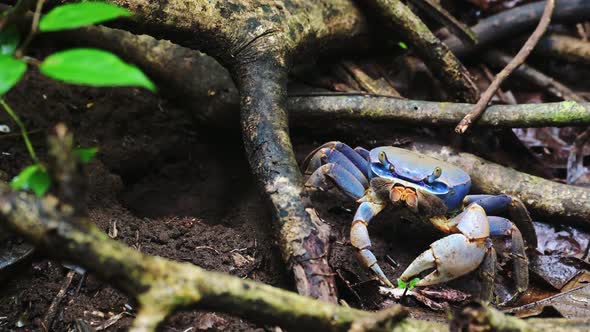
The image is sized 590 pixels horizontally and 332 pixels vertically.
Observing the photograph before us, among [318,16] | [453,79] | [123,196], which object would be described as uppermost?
[318,16]

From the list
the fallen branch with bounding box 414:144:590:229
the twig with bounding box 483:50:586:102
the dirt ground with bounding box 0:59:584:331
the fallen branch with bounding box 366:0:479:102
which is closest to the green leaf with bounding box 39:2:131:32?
the dirt ground with bounding box 0:59:584:331

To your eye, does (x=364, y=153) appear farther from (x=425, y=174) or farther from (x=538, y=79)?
(x=538, y=79)

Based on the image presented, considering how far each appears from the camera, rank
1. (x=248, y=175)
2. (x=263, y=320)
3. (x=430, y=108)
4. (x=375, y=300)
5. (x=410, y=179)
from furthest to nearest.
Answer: (x=248, y=175) < (x=430, y=108) < (x=410, y=179) < (x=375, y=300) < (x=263, y=320)

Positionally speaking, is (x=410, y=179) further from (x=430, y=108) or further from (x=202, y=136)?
(x=202, y=136)

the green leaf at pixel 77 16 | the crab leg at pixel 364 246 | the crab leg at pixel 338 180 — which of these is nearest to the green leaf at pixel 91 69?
the green leaf at pixel 77 16

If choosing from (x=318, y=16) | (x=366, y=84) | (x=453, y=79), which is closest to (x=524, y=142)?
(x=453, y=79)

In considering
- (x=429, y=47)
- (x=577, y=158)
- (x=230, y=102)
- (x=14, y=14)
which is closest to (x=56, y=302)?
(x=14, y=14)

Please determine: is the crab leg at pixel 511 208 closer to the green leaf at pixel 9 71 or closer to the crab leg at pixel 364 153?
the crab leg at pixel 364 153

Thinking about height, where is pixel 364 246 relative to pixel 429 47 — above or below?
below
